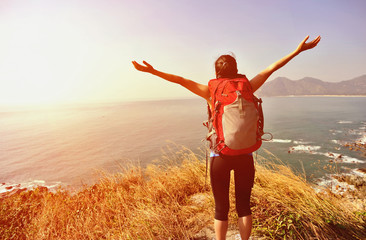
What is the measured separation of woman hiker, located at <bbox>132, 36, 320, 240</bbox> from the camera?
2006 mm

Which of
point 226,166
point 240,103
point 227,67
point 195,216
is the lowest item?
point 195,216

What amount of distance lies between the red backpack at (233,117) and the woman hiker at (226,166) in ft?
0.34

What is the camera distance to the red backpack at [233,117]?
73.8 inches

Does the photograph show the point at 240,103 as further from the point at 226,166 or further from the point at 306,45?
the point at 306,45

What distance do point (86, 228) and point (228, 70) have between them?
13.8 feet

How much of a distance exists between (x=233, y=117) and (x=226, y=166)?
1.82ft

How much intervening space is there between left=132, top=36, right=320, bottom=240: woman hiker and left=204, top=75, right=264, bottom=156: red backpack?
0.34 ft

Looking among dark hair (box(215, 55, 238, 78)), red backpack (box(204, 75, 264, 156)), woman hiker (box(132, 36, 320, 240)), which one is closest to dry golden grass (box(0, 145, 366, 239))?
woman hiker (box(132, 36, 320, 240))

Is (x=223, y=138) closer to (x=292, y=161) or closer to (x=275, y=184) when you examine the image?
(x=275, y=184)

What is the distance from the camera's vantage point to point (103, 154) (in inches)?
1268

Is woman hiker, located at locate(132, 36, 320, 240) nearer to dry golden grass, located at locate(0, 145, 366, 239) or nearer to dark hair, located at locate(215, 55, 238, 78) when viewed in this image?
dark hair, located at locate(215, 55, 238, 78)

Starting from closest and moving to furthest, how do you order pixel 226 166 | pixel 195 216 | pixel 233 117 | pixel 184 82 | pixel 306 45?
pixel 233 117 → pixel 226 166 → pixel 184 82 → pixel 306 45 → pixel 195 216

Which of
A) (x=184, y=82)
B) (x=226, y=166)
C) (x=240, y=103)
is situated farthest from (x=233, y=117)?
(x=184, y=82)

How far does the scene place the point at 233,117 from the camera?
1887mm
